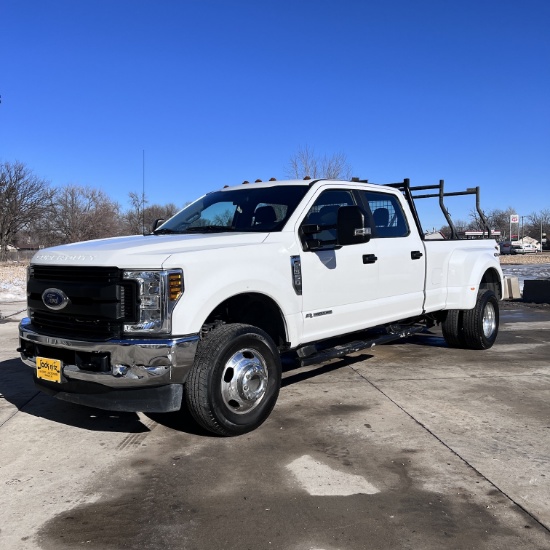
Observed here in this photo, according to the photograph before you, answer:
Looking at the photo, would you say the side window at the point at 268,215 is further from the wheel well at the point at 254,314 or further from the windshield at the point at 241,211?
the wheel well at the point at 254,314

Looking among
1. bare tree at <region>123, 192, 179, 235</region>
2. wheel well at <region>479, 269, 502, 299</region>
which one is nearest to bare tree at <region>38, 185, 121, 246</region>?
bare tree at <region>123, 192, 179, 235</region>

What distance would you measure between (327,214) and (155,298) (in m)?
2.20

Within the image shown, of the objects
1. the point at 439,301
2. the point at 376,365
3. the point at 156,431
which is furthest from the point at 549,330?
the point at 156,431

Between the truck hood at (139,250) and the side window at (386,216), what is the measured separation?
5.67 ft

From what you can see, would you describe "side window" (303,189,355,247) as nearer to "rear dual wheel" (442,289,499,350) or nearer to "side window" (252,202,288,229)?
"side window" (252,202,288,229)

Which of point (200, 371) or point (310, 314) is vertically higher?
point (310, 314)

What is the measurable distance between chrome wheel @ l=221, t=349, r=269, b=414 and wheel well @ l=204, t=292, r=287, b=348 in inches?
15.0

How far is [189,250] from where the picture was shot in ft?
12.8

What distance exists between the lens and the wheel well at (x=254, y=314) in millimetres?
4301

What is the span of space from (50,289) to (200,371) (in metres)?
1.27

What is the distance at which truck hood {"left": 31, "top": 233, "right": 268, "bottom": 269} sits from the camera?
144 inches

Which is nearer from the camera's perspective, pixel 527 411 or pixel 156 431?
pixel 156 431

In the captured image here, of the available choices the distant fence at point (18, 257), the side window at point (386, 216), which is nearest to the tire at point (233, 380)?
the side window at point (386, 216)

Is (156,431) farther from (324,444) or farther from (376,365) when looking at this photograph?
(376,365)
